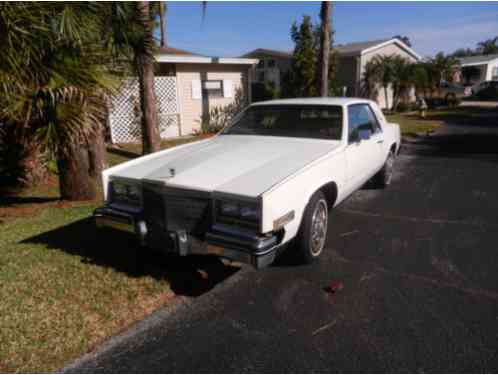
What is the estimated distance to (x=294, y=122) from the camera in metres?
4.72

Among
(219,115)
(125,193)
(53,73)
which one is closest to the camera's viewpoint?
(125,193)

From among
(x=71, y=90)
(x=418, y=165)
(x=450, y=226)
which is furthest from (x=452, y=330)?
(x=418, y=165)

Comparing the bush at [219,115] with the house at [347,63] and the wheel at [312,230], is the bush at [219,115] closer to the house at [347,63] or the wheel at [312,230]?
the house at [347,63]

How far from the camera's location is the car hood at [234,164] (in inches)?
126

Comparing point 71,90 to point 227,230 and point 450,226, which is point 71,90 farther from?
point 450,226

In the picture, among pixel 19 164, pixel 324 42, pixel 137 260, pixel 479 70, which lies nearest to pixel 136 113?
pixel 19 164

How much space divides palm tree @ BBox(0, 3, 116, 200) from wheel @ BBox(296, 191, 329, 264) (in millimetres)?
3017

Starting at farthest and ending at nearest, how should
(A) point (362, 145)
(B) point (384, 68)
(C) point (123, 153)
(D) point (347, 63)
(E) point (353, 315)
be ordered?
(D) point (347, 63), (B) point (384, 68), (C) point (123, 153), (A) point (362, 145), (E) point (353, 315)

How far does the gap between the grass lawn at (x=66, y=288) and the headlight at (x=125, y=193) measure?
701 millimetres

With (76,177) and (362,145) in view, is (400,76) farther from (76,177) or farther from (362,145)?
(76,177)

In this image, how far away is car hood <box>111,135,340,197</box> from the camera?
3201 mm

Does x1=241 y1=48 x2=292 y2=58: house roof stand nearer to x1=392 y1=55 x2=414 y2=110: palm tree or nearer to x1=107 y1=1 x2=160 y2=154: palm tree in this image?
x1=392 y1=55 x2=414 y2=110: palm tree

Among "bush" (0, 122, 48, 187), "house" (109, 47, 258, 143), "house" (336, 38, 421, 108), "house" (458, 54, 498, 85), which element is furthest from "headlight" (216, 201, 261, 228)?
"house" (458, 54, 498, 85)

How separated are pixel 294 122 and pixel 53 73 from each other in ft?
9.82
